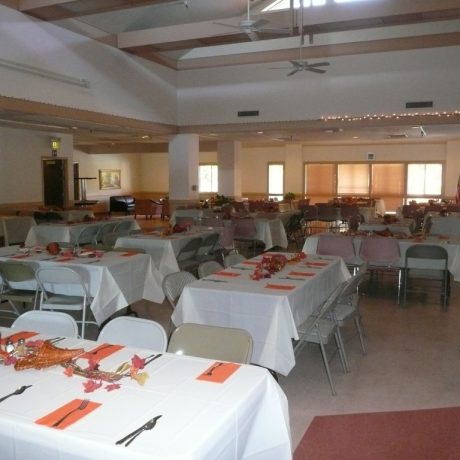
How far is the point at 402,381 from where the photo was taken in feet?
15.1

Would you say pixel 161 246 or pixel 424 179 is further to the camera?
pixel 424 179

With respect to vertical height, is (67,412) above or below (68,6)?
below

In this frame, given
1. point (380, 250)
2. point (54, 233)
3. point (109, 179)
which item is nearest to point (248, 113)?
point (54, 233)

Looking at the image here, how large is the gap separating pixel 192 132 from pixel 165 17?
338 centimetres

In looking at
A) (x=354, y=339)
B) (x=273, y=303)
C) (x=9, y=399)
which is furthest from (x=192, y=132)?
(x=9, y=399)

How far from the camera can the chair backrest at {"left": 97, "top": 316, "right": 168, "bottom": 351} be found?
3258 millimetres

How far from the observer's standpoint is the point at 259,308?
4.32 metres

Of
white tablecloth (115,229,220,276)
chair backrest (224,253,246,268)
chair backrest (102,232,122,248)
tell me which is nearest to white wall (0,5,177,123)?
chair backrest (102,232,122,248)

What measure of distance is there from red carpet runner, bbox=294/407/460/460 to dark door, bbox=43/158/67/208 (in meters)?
14.5

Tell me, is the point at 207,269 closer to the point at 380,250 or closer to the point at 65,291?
the point at 65,291

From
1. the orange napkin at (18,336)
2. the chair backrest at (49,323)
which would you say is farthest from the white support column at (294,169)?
the orange napkin at (18,336)

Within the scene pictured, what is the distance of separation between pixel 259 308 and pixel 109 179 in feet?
64.3

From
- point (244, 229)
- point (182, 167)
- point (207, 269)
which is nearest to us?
point (207, 269)

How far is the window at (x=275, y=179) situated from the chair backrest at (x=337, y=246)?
46.8 feet
